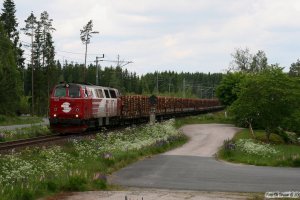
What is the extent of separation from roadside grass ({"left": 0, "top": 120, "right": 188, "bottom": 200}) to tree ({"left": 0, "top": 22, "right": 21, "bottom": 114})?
3806cm

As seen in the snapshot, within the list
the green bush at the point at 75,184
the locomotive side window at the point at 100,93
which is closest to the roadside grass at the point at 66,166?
the green bush at the point at 75,184

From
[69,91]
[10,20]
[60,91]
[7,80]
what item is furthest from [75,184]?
[10,20]

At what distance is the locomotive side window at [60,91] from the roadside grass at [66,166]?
5.24m

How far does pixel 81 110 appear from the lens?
29.7m

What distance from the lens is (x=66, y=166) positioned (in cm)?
1562

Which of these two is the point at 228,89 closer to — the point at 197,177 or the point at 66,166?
the point at 197,177

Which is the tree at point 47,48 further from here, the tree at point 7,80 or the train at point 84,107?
the train at point 84,107

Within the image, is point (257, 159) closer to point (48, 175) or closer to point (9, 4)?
point (48, 175)

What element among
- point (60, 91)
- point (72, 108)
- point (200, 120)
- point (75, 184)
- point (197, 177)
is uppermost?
point (60, 91)

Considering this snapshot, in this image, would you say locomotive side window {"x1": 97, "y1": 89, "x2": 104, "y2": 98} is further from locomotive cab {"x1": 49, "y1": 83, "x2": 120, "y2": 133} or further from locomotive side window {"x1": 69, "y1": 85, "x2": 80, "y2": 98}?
locomotive side window {"x1": 69, "y1": 85, "x2": 80, "y2": 98}

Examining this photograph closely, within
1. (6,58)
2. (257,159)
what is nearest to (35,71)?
(6,58)

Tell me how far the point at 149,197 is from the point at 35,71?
90.0 m

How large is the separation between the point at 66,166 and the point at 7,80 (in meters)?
49.5

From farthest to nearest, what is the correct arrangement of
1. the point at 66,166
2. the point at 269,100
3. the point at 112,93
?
1. the point at 112,93
2. the point at 269,100
3. the point at 66,166
